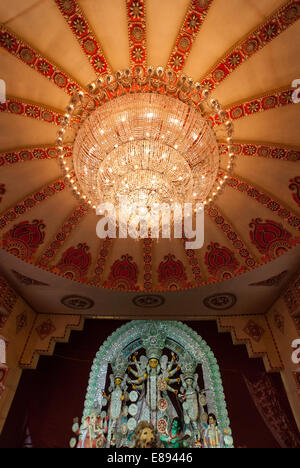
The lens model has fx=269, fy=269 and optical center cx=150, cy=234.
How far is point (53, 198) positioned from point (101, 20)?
8.49 feet

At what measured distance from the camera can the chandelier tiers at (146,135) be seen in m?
2.67

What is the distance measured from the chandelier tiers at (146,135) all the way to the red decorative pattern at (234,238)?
6.55ft

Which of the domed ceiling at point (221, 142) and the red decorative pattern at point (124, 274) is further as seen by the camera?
the red decorative pattern at point (124, 274)

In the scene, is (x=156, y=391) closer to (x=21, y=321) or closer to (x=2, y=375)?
(x=2, y=375)

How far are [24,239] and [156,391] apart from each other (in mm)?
3641

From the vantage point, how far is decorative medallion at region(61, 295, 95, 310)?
564 centimetres

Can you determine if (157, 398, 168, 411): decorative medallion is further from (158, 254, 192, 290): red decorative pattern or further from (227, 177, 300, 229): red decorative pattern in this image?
(227, 177, 300, 229): red decorative pattern

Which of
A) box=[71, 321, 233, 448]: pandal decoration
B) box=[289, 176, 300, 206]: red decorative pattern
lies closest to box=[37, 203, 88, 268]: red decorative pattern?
box=[71, 321, 233, 448]: pandal decoration

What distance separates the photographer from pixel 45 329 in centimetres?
599

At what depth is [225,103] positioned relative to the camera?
3.48 meters

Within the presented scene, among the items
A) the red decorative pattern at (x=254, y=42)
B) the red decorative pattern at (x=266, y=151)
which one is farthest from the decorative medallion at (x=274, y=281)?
the red decorative pattern at (x=254, y=42)

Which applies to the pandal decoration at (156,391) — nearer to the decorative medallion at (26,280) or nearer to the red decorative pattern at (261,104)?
the decorative medallion at (26,280)

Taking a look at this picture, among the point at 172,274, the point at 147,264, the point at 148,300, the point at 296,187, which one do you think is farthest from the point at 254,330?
the point at 296,187
